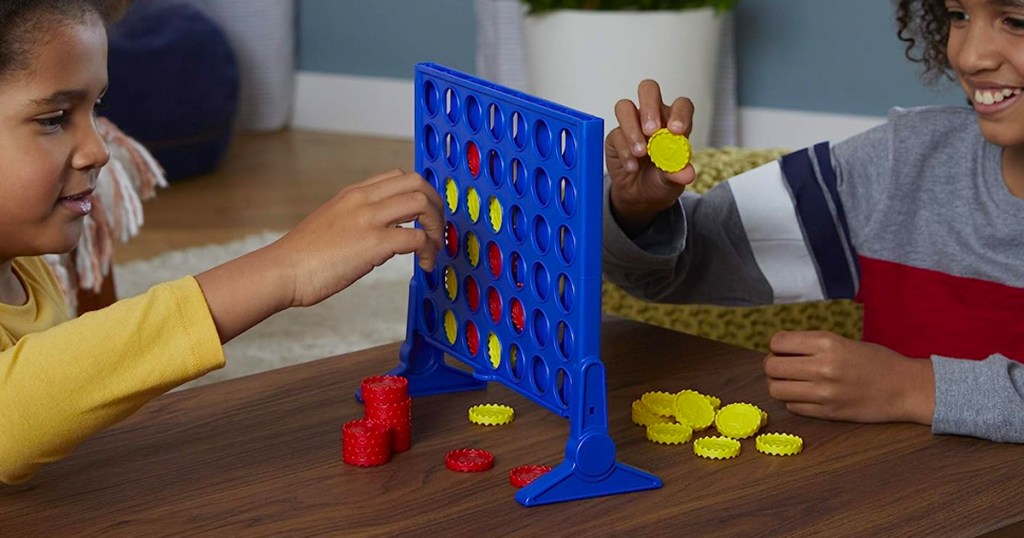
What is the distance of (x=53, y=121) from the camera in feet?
3.04

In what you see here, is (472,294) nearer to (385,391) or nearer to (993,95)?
(385,391)

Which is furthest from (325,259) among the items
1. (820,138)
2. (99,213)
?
(820,138)

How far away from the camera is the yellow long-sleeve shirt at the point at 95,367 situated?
829 millimetres

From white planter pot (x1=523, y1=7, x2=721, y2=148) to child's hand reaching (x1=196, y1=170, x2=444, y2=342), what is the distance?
2.16 m

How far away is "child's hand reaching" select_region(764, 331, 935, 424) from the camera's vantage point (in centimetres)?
96

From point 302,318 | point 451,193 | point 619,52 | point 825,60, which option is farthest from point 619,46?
point 451,193

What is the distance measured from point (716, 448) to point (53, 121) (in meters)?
0.48

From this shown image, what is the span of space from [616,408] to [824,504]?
0.69 feet

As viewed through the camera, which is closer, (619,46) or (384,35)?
(619,46)

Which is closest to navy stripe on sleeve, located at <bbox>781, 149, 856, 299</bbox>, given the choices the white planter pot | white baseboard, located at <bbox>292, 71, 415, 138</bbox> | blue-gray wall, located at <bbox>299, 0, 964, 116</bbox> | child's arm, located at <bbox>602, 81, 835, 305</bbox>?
child's arm, located at <bbox>602, 81, 835, 305</bbox>

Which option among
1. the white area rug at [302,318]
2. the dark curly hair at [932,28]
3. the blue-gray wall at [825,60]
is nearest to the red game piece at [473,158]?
the dark curly hair at [932,28]

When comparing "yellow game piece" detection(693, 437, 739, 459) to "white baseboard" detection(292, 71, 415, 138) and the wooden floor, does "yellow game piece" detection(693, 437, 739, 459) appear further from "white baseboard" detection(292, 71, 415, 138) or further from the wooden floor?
"white baseboard" detection(292, 71, 415, 138)

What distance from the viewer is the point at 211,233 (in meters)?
3.07

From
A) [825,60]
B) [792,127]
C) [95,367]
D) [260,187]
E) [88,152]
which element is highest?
[88,152]
